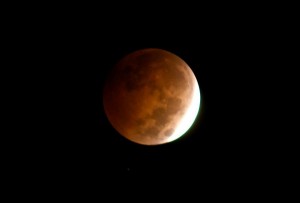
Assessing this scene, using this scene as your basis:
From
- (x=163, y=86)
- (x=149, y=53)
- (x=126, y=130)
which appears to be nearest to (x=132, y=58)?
(x=149, y=53)

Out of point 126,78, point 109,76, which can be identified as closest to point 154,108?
point 126,78

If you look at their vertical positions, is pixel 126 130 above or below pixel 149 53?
below

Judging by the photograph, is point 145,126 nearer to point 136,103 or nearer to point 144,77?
point 136,103

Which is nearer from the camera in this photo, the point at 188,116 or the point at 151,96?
the point at 151,96

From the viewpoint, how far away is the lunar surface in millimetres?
5668

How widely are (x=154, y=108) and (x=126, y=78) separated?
0.69 meters

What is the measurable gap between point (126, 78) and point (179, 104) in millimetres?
964

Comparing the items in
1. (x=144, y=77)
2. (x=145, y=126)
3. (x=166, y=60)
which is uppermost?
(x=166, y=60)

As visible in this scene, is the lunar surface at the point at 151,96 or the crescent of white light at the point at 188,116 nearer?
the lunar surface at the point at 151,96

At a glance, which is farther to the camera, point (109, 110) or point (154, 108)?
point (109, 110)

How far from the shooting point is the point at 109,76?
6316 mm

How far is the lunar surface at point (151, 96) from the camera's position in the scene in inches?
223

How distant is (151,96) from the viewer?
5621mm

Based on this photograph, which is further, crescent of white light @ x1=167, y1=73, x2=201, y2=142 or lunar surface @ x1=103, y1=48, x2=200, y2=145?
crescent of white light @ x1=167, y1=73, x2=201, y2=142
